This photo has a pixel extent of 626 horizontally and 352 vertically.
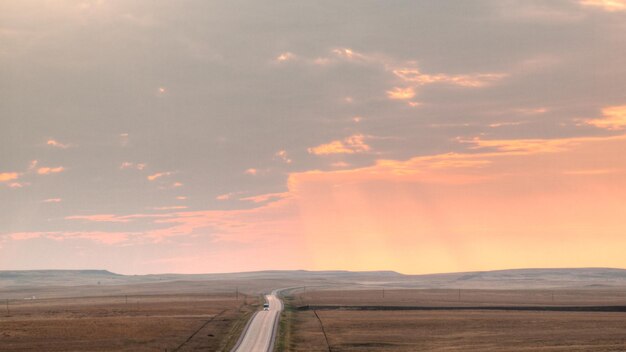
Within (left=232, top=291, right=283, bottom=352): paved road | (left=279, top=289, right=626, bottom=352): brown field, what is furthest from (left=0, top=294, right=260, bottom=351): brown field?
(left=279, top=289, right=626, bottom=352): brown field

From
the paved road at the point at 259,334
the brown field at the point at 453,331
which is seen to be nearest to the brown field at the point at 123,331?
the paved road at the point at 259,334

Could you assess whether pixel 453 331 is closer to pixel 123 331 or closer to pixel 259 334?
pixel 259 334

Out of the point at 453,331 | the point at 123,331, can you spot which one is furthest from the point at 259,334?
the point at 453,331

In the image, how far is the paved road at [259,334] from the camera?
8861 cm

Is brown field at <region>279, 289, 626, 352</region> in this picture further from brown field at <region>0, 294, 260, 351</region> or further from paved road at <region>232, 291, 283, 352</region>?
brown field at <region>0, 294, 260, 351</region>

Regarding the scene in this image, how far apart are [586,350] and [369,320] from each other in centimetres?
5249

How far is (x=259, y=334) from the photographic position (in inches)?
4119

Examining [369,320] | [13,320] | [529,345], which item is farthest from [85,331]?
[529,345]

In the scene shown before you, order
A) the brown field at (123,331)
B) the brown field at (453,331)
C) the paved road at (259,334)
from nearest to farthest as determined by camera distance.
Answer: the paved road at (259,334) → the brown field at (453,331) → the brown field at (123,331)

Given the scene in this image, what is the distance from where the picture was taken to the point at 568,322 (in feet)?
413

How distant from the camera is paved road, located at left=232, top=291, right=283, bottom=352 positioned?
88.6 m

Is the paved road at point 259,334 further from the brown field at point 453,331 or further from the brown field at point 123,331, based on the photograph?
the brown field at point 453,331

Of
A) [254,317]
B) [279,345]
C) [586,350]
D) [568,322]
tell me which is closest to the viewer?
[586,350]

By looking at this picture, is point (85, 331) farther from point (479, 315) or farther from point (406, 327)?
point (479, 315)
